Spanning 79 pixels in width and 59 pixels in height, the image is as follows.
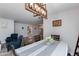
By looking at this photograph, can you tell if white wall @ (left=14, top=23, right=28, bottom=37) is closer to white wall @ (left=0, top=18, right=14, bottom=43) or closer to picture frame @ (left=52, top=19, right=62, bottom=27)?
white wall @ (left=0, top=18, right=14, bottom=43)

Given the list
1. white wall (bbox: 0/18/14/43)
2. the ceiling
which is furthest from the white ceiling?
white wall (bbox: 0/18/14/43)

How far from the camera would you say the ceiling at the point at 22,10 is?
47.9 inches

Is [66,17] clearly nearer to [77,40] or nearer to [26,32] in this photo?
[77,40]

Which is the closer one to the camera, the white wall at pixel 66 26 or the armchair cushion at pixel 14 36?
the armchair cushion at pixel 14 36

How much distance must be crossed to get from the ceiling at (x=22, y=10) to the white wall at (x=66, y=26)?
8 cm

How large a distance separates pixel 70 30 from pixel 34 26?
516mm

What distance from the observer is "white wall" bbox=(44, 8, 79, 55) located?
147cm

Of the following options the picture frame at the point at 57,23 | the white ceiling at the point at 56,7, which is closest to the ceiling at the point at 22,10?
the white ceiling at the point at 56,7

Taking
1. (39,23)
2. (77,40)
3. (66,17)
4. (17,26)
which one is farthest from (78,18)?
(17,26)

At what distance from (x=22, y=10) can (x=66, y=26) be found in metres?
0.64

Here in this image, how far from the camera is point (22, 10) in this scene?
4.49 ft

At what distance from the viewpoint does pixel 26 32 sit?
1434 mm

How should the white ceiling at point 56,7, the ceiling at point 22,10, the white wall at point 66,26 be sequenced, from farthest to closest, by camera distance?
the white wall at point 66,26, the white ceiling at point 56,7, the ceiling at point 22,10

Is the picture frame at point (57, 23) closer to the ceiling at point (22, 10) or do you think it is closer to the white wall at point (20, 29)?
the ceiling at point (22, 10)
